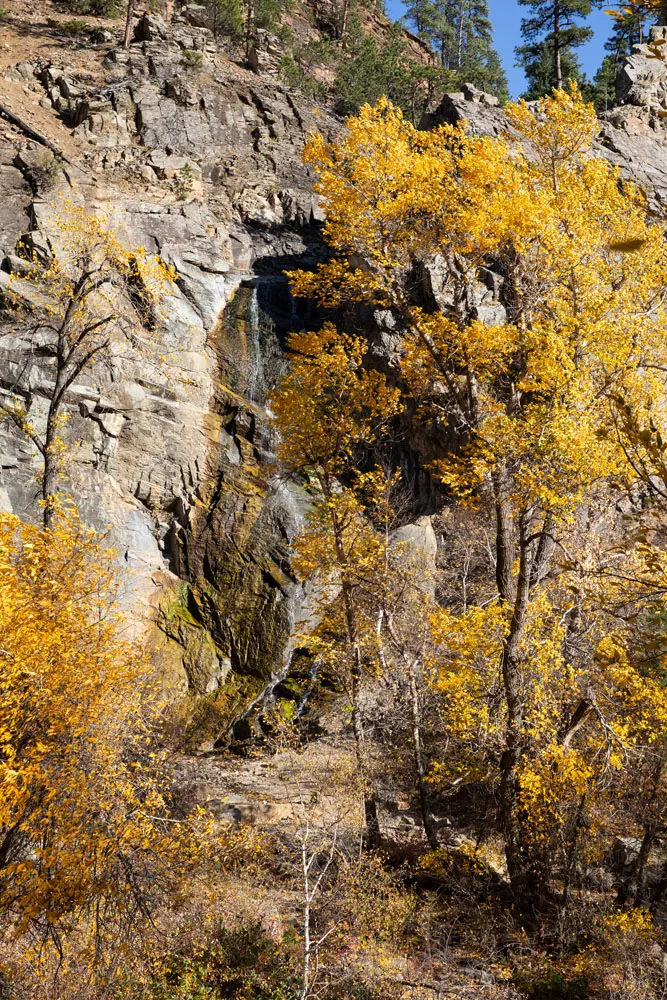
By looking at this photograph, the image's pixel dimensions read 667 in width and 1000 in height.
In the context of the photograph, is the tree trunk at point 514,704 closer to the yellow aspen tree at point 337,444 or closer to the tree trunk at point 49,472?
the yellow aspen tree at point 337,444

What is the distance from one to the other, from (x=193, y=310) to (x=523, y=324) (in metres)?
18.8

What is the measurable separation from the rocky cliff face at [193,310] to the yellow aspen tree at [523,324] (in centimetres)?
672

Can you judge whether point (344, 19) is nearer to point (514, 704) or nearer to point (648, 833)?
point (514, 704)

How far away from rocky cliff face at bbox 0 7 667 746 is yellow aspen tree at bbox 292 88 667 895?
22.0 feet

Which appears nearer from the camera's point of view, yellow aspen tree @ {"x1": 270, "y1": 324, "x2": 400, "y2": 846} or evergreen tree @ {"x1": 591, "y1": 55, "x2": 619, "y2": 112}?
yellow aspen tree @ {"x1": 270, "y1": 324, "x2": 400, "y2": 846}

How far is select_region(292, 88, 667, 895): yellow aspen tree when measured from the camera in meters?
7.08

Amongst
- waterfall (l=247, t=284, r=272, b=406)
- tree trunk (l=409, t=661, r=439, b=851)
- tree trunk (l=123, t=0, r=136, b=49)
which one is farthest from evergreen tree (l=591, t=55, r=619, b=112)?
tree trunk (l=409, t=661, r=439, b=851)

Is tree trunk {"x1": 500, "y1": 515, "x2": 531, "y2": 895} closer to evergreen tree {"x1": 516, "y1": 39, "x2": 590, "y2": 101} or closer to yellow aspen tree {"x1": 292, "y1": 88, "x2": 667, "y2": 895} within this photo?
yellow aspen tree {"x1": 292, "y1": 88, "x2": 667, "y2": 895}

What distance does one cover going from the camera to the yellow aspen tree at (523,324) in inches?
279

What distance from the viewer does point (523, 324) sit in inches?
328

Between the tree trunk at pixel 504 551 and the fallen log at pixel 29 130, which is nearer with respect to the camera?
the tree trunk at pixel 504 551

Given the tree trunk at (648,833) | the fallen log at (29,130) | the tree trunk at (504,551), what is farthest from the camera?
the fallen log at (29,130)

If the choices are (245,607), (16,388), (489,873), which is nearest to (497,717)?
(489,873)

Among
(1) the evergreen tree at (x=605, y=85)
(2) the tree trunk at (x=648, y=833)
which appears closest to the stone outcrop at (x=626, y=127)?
(1) the evergreen tree at (x=605, y=85)
